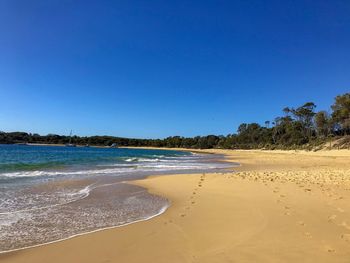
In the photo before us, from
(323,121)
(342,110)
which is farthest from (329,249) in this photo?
(323,121)

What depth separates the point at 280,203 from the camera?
9.30 m

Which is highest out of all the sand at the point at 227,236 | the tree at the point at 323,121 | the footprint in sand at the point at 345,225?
the tree at the point at 323,121

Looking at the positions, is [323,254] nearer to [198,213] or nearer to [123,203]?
[198,213]

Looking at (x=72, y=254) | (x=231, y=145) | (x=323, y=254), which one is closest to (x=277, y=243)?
(x=323, y=254)

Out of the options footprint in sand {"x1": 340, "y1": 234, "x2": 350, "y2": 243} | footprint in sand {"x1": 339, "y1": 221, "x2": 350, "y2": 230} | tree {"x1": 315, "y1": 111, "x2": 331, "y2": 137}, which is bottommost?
footprint in sand {"x1": 340, "y1": 234, "x2": 350, "y2": 243}

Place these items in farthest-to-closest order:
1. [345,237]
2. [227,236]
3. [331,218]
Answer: [331,218] < [227,236] < [345,237]

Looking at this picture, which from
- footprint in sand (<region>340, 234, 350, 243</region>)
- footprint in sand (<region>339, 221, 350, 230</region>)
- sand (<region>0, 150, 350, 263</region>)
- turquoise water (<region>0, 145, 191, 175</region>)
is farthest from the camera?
turquoise water (<region>0, 145, 191, 175</region>)

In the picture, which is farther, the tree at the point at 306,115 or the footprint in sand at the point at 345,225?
the tree at the point at 306,115

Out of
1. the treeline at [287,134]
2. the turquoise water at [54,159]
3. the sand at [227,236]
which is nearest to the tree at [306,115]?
the treeline at [287,134]

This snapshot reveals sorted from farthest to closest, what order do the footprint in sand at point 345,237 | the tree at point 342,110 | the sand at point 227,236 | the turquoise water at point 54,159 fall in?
the tree at point 342,110 < the turquoise water at point 54,159 < the footprint in sand at point 345,237 < the sand at point 227,236

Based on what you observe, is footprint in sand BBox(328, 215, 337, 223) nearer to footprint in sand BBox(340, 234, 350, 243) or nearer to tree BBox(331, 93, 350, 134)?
footprint in sand BBox(340, 234, 350, 243)

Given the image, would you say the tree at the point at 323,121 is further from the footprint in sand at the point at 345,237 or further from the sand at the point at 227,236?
the footprint in sand at the point at 345,237

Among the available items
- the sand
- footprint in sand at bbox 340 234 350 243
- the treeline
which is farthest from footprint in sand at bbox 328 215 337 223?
→ the treeline

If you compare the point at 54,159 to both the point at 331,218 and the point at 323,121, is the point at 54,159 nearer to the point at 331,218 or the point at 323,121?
the point at 331,218
